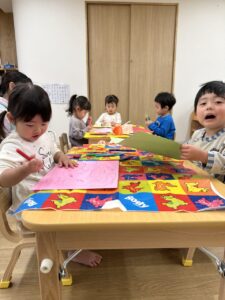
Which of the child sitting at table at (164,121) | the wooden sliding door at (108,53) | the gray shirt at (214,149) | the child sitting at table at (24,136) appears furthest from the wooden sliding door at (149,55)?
the child sitting at table at (24,136)

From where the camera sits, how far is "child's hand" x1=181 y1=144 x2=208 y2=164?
808 millimetres

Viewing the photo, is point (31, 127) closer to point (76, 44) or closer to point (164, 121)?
point (164, 121)

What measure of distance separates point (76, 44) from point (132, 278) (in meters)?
3.43

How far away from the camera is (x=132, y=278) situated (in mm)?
1138

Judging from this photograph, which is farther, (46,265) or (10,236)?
(10,236)

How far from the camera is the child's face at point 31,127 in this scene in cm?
87

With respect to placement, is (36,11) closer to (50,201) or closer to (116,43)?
(116,43)

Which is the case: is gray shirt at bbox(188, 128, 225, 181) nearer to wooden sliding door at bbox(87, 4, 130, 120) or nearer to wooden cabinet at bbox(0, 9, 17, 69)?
wooden sliding door at bbox(87, 4, 130, 120)

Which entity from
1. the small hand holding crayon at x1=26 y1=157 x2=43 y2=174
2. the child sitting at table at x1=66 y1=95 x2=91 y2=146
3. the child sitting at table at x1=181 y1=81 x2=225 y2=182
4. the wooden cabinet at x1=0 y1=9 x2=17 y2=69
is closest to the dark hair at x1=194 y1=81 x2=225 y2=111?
the child sitting at table at x1=181 y1=81 x2=225 y2=182

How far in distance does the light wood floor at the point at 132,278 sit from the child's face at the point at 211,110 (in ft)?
2.49

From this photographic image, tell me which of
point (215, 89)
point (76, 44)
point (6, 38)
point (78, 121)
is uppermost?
point (6, 38)

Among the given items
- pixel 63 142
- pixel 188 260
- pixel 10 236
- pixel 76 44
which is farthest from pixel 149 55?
pixel 10 236

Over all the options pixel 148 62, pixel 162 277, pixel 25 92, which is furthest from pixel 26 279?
pixel 148 62

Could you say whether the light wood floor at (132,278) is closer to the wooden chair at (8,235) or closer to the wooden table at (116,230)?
the wooden chair at (8,235)
